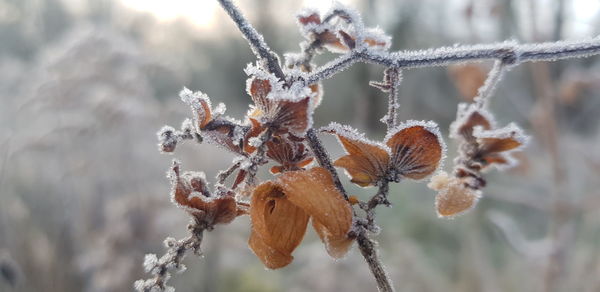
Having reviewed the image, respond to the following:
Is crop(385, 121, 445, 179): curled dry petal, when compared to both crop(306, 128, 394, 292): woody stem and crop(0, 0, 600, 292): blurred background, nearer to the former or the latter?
crop(306, 128, 394, 292): woody stem

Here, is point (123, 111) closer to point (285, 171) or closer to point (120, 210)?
point (120, 210)

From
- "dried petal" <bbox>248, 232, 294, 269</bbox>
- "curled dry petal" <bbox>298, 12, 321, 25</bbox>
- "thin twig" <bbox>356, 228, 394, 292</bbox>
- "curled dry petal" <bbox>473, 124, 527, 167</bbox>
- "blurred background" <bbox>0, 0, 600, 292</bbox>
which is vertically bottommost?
"thin twig" <bbox>356, 228, 394, 292</bbox>

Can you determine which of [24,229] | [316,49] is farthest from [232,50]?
[316,49]

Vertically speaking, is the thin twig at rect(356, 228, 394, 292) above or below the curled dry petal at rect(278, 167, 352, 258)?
below

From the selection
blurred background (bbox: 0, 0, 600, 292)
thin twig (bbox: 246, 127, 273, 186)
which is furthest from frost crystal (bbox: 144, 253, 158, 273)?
blurred background (bbox: 0, 0, 600, 292)

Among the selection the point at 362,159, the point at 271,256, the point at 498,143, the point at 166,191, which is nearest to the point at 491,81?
the point at 498,143

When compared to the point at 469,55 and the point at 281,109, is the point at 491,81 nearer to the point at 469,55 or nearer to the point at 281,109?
the point at 469,55
